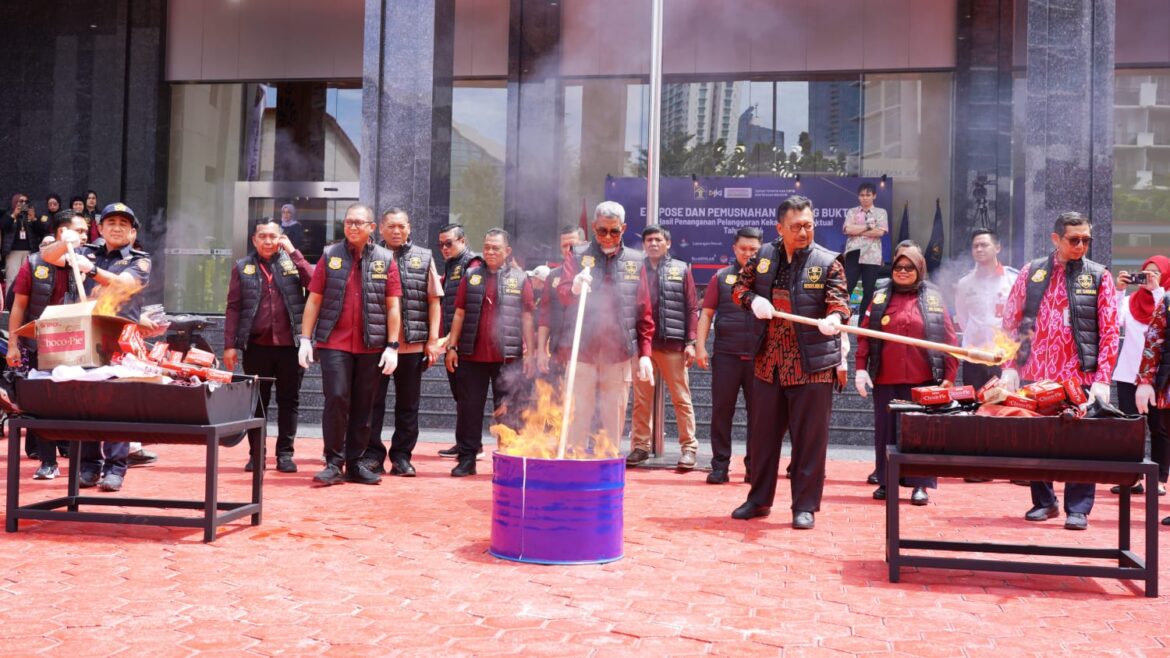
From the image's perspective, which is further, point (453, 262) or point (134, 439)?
point (453, 262)

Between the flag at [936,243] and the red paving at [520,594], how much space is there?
10020mm

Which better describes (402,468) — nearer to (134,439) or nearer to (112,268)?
(112,268)

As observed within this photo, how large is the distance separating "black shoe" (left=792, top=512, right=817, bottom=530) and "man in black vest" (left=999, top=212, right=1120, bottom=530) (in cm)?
146

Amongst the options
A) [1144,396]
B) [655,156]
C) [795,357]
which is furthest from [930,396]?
[655,156]

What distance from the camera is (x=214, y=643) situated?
3.80 metres

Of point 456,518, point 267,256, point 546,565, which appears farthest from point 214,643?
point 267,256

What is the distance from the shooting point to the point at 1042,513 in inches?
278

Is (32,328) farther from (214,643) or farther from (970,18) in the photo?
(970,18)

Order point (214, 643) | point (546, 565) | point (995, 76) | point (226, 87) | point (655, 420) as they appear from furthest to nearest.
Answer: point (226, 87)
point (995, 76)
point (655, 420)
point (546, 565)
point (214, 643)

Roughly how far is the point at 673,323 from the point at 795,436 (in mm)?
2861

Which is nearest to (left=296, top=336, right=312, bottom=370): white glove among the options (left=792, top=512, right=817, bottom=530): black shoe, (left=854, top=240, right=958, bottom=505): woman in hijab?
(left=792, top=512, right=817, bottom=530): black shoe

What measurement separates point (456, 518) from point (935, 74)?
13.1m

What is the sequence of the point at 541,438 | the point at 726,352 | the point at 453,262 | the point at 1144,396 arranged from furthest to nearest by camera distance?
the point at 453,262 < the point at 726,352 < the point at 1144,396 < the point at 541,438

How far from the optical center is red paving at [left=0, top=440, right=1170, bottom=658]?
3934mm
